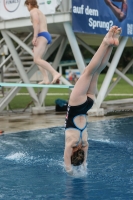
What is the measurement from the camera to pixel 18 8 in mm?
14727

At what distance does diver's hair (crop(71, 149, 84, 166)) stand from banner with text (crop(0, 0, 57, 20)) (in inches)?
320

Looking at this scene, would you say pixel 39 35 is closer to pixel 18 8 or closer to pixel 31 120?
pixel 18 8

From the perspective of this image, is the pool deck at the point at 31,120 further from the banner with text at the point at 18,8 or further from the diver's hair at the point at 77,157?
the diver's hair at the point at 77,157

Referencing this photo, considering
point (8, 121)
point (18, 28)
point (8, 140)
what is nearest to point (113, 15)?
point (18, 28)

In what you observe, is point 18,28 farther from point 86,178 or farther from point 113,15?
point 86,178

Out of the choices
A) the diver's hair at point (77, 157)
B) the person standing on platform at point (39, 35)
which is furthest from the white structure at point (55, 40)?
the diver's hair at point (77, 157)

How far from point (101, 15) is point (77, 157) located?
28.8 feet

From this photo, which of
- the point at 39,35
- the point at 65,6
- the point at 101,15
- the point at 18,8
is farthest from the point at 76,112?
the point at 18,8

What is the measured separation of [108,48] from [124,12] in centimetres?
914

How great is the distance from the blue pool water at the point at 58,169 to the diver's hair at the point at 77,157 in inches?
12.7

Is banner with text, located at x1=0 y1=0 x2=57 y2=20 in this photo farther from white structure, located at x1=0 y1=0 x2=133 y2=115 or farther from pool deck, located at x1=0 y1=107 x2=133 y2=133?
pool deck, located at x1=0 y1=107 x2=133 y2=133

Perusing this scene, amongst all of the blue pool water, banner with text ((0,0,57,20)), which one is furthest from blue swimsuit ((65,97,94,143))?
banner with text ((0,0,57,20))

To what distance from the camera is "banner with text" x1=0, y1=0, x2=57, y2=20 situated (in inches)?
558

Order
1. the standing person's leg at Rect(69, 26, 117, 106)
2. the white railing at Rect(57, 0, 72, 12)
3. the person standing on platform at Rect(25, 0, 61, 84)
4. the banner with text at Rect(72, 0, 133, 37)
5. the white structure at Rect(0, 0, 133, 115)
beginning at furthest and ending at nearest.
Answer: the white railing at Rect(57, 0, 72, 12) → the white structure at Rect(0, 0, 133, 115) → the banner with text at Rect(72, 0, 133, 37) → the person standing on platform at Rect(25, 0, 61, 84) → the standing person's leg at Rect(69, 26, 117, 106)
